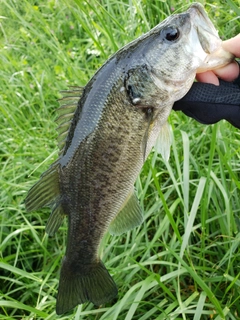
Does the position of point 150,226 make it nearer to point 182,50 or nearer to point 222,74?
point 222,74

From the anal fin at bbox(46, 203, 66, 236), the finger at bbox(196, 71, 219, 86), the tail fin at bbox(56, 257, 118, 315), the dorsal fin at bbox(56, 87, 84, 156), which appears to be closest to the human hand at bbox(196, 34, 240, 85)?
the finger at bbox(196, 71, 219, 86)

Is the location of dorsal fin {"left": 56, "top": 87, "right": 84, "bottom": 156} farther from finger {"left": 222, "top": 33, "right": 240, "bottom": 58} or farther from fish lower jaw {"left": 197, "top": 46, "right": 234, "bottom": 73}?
finger {"left": 222, "top": 33, "right": 240, "bottom": 58}

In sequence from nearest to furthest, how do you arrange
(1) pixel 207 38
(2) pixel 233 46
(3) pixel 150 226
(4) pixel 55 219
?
(1) pixel 207 38
(2) pixel 233 46
(4) pixel 55 219
(3) pixel 150 226

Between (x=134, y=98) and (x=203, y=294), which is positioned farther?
(x=203, y=294)

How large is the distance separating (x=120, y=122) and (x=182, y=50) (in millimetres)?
336

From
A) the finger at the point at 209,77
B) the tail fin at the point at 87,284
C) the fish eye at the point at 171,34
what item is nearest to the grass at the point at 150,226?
the tail fin at the point at 87,284

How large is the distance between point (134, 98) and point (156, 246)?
95cm

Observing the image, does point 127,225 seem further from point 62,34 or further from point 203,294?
point 62,34

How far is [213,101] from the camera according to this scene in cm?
167

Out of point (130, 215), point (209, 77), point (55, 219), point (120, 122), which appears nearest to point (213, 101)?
point (209, 77)

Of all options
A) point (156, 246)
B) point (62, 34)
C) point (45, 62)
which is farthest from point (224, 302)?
point (62, 34)

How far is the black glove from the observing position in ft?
5.48

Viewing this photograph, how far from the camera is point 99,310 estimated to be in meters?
2.04

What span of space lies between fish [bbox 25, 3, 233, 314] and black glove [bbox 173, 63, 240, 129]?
4.8 inches
